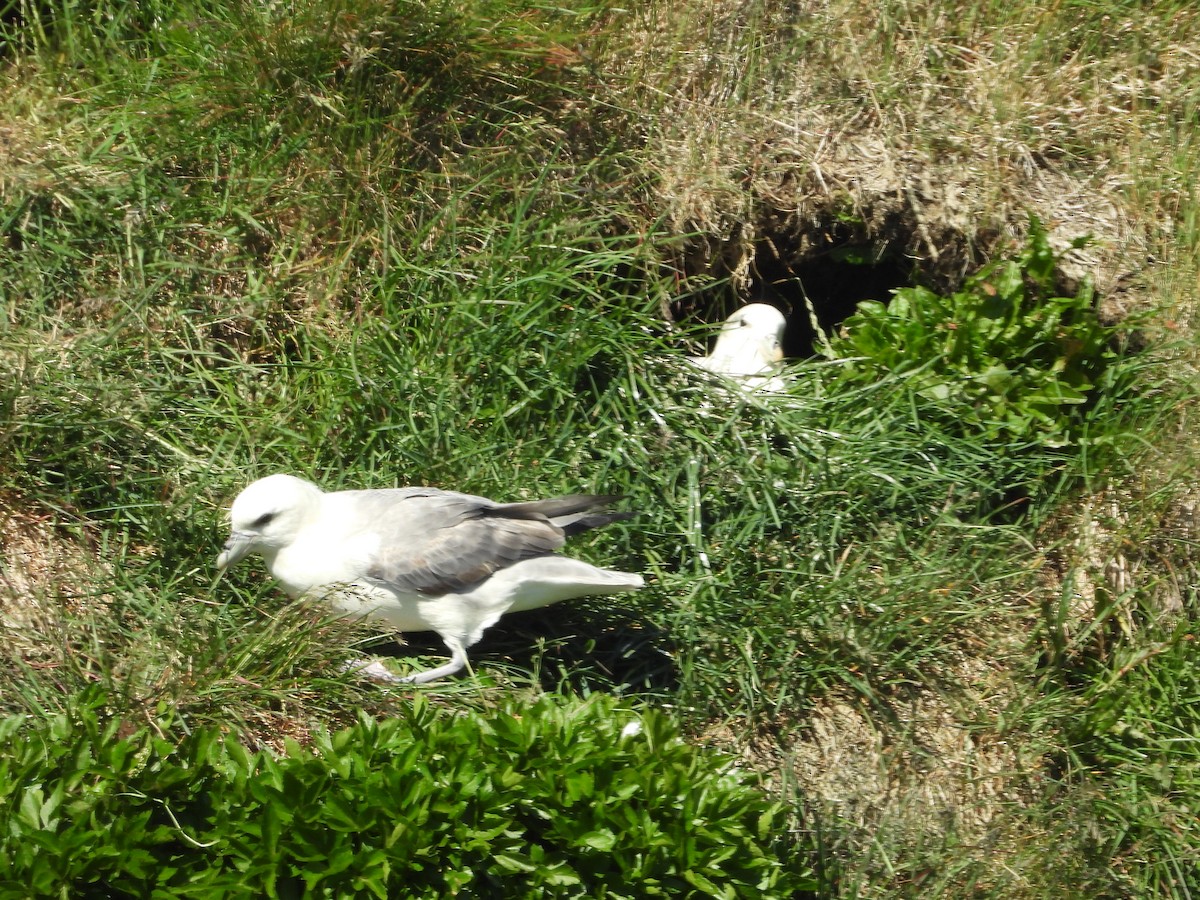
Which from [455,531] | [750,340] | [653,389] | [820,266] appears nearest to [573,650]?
[455,531]

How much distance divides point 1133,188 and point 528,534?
3.07m

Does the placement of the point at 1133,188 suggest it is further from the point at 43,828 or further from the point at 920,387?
the point at 43,828

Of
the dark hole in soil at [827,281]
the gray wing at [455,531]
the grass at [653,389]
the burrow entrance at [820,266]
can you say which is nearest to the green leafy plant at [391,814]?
the grass at [653,389]

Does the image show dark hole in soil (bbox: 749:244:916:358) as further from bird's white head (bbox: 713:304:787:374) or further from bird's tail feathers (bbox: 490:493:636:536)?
bird's tail feathers (bbox: 490:493:636:536)

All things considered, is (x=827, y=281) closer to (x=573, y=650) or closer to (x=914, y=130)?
(x=914, y=130)

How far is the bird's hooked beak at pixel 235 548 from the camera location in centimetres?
346

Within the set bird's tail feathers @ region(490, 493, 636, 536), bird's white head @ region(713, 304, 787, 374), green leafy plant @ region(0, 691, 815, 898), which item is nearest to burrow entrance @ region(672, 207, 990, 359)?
bird's white head @ region(713, 304, 787, 374)

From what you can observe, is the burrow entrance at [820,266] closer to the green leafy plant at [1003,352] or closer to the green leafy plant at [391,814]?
the green leafy plant at [1003,352]

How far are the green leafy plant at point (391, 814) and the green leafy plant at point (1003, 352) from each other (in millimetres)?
2004

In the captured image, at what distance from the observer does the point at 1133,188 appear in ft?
16.2

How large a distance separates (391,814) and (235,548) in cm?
117

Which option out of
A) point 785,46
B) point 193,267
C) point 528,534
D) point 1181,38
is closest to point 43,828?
point 528,534

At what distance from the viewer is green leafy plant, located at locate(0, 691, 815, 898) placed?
2.51m

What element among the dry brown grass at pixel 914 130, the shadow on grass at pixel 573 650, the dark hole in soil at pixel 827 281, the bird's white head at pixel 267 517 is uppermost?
the dry brown grass at pixel 914 130
